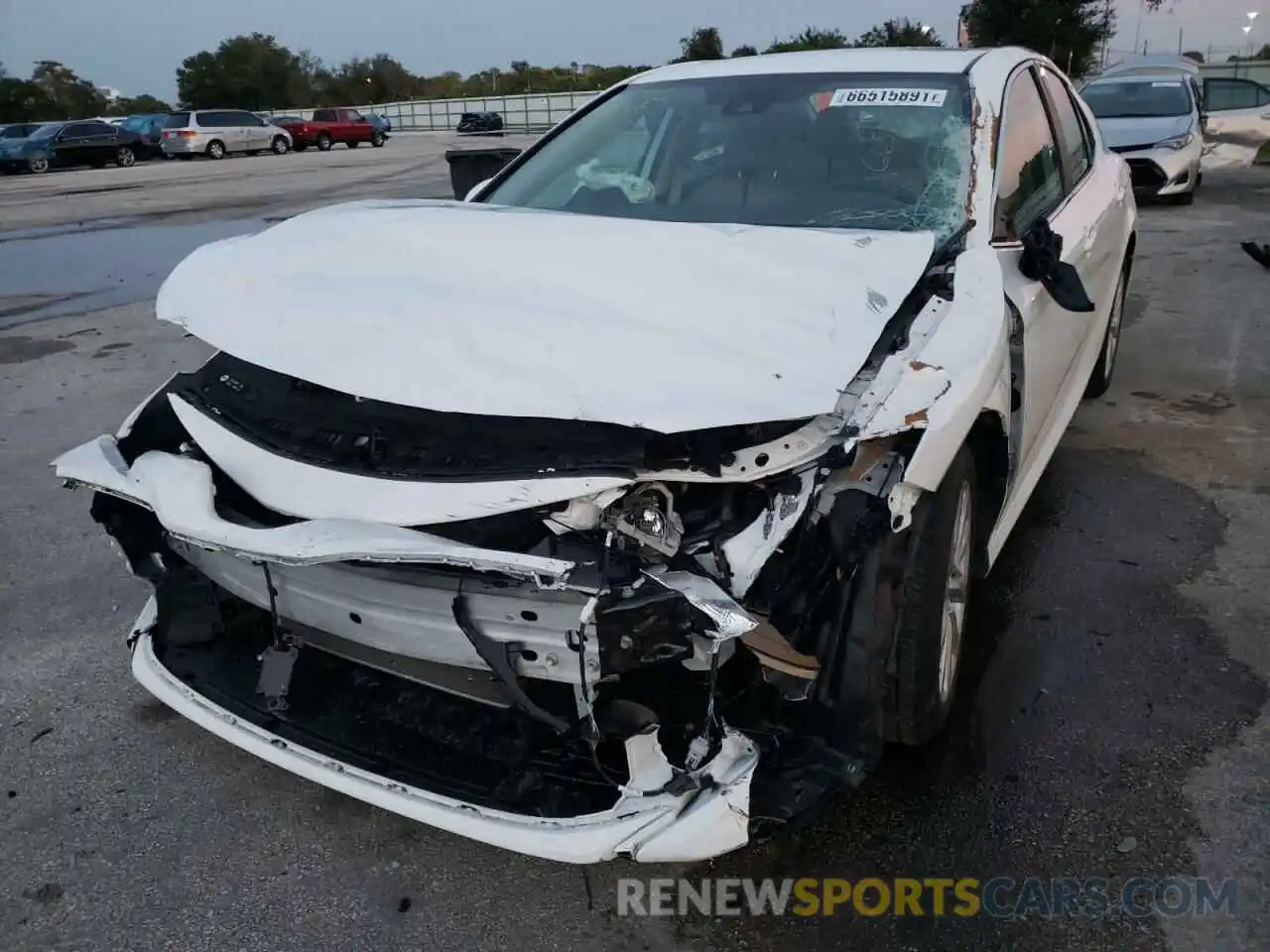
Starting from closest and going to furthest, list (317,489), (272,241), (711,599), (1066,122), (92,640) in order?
(711,599)
(317,489)
(272,241)
(92,640)
(1066,122)

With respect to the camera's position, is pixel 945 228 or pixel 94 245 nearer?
pixel 945 228

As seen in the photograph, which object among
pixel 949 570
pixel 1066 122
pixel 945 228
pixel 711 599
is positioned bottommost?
pixel 949 570

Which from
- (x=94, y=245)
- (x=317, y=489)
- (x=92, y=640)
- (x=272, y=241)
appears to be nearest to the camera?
(x=317, y=489)

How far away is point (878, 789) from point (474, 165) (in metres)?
2.93

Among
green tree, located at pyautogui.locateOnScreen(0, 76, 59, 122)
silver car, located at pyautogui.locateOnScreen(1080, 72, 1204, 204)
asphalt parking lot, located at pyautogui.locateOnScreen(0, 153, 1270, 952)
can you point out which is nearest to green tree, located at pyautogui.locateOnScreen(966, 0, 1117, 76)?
silver car, located at pyautogui.locateOnScreen(1080, 72, 1204, 204)

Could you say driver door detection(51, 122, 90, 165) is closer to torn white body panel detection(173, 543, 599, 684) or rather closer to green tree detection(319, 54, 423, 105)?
torn white body panel detection(173, 543, 599, 684)

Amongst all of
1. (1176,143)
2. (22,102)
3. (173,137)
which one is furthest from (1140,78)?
(22,102)

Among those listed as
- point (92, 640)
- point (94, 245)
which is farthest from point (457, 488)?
point (94, 245)

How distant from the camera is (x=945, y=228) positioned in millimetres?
3008

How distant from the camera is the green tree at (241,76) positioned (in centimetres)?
6531

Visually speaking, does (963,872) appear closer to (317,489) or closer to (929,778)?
(929,778)

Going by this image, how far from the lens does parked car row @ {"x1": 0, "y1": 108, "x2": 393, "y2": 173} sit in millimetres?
29172

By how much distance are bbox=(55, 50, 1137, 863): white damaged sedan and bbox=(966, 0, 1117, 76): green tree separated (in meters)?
28.2

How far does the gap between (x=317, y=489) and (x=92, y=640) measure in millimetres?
1713
